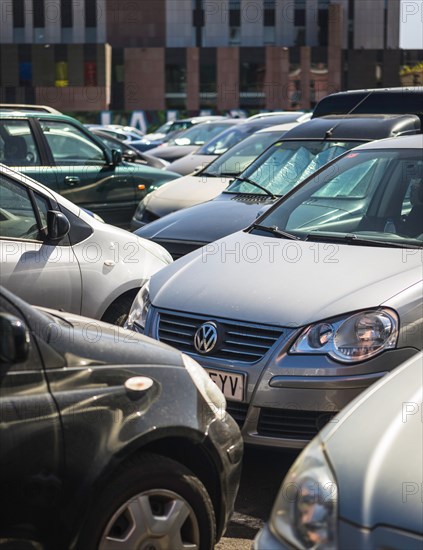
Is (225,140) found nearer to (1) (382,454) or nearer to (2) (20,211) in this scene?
(2) (20,211)

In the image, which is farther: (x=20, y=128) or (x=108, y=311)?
(x=20, y=128)

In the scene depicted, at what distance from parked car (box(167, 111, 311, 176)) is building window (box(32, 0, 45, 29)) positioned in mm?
59984

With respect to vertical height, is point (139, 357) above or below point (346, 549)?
A: above

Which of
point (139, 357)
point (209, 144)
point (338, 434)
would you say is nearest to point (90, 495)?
point (139, 357)

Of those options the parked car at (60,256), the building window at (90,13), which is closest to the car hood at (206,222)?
the parked car at (60,256)

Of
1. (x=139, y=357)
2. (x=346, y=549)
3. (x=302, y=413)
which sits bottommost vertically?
(x=302, y=413)

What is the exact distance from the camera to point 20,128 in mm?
10711

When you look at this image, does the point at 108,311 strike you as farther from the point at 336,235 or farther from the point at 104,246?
the point at 336,235

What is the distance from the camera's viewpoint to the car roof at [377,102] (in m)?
11.1

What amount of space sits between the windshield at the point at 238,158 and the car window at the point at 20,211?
489cm

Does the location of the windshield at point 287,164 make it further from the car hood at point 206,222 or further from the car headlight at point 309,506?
the car headlight at point 309,506

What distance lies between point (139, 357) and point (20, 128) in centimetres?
748

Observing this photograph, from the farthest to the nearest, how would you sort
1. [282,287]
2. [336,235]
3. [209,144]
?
[209,144]
[336,235]
[282,287]

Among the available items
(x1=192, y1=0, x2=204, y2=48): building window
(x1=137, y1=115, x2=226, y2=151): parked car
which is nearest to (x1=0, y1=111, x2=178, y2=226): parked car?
(x1=137, y1=115, x2=226, y2=151): parked car
